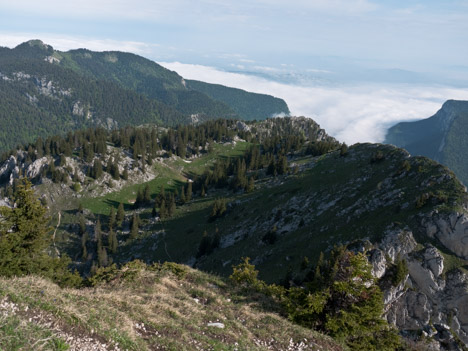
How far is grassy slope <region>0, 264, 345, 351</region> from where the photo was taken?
37.4 feet

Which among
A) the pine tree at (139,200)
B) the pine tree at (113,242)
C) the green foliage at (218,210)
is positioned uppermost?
the green foliage at (218,210)

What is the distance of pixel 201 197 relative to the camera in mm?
122125

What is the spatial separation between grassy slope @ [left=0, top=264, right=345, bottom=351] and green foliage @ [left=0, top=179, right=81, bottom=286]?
372 inches

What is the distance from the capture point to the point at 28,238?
28453 mm

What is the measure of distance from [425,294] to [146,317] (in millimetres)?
36755

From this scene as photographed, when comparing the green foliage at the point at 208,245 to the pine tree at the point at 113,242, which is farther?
the pine tree at the point at 113,242

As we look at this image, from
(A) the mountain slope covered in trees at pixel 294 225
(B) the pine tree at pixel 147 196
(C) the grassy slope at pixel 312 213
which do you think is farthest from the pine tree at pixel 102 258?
(B) the pine tree at pixel 147 196

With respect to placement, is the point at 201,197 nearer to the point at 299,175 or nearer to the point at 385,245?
the point at 299,175

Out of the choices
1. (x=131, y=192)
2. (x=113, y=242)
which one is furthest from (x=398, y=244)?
(x=131, y=192)

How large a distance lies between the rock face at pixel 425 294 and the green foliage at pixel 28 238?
37.9 metres

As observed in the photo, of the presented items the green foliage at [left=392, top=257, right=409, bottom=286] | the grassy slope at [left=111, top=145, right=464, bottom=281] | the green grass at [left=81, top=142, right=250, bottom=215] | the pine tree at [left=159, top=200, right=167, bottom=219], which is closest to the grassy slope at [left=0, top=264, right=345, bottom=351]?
the green foliage at [left=392, top=257, right=409, bottom=286]

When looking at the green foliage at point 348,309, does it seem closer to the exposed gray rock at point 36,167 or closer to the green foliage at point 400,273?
the green foliage at point 400,273

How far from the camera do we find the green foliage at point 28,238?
1033 inches

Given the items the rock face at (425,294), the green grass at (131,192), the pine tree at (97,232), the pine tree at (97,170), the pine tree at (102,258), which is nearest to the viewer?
the rock face at (425,294)
